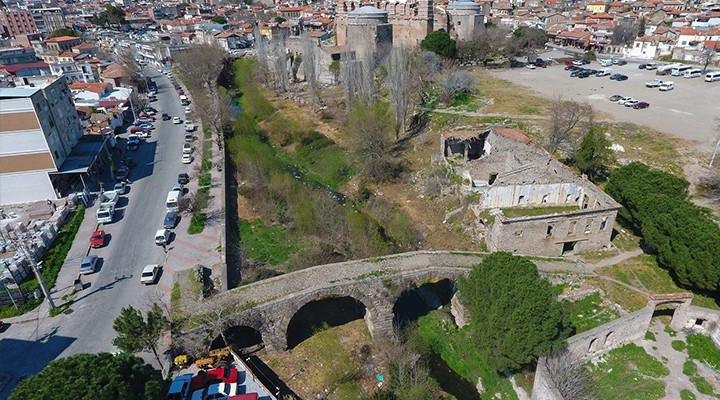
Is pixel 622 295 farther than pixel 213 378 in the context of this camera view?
Yes

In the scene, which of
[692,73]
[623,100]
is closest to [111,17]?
[623,100]

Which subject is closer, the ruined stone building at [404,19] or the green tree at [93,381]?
the green tree at [93,381]

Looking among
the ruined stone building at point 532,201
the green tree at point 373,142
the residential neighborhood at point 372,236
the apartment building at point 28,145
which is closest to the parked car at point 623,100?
the residential neighborhood at point 372,236

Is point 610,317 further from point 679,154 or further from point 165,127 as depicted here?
point 165,127

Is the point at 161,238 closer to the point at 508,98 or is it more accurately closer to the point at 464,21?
the point at 508,98

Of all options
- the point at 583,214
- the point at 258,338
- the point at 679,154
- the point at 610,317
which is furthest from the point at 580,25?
the point at 258,338

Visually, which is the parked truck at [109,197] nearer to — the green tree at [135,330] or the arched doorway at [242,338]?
the arched doorway at [242,338]
